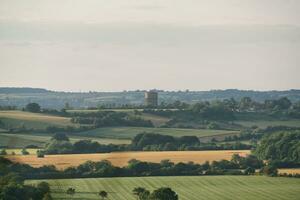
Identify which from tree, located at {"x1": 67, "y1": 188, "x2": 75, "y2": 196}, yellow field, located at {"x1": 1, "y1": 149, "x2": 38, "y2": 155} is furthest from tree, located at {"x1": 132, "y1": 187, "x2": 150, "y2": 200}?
yellow field, located at {"x1": 1, "y1": 149, "x2": 38, "y2": 155}

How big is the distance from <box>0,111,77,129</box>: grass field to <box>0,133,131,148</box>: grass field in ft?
8.45

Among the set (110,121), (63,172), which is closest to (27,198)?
→ (63,172)

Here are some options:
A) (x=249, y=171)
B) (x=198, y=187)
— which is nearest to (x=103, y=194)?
(x=198, y=187)

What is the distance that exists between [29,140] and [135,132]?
2250cm

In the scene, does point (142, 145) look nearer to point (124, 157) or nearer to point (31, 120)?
point (124, 157)

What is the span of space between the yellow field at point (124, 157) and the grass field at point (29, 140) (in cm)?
164

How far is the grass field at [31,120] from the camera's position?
95856 millimetres

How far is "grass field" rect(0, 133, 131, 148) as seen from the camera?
73.7 metres

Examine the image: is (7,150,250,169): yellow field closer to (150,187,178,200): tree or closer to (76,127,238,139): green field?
(76,127,238,139): green field

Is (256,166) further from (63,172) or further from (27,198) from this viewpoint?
(27,198)

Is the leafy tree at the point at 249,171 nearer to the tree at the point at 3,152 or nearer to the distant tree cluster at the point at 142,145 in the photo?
the distant tree cluster at the point at 142,145

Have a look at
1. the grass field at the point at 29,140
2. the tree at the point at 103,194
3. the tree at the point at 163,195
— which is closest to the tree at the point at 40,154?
the grass field at the point at 29,140

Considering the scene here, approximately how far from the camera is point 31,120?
4102 inches

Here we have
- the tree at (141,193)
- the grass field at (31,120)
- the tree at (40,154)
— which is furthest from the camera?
the grass field at (31,120)
